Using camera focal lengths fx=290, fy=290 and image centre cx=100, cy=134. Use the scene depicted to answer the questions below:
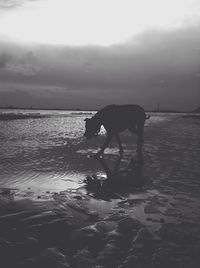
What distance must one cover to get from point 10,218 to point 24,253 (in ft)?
3.73

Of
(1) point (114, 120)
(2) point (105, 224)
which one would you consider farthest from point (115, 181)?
(1) point (114, 120)

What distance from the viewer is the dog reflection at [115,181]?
5898 millimetres

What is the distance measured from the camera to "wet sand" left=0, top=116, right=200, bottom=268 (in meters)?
3.13

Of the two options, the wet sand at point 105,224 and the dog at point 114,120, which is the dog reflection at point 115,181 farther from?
the dog at point 114,120

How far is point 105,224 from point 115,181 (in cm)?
292

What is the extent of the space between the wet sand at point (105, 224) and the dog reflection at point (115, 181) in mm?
21

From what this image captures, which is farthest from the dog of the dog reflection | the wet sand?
the wet sand

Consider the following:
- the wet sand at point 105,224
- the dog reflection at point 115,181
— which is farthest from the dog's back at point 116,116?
the wet sand at point 105,224

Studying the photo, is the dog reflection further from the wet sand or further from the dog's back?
the dog's back

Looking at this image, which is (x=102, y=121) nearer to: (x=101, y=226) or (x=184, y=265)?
(x=101, y=226)

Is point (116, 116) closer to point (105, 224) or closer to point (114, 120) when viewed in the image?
point (114, 120)

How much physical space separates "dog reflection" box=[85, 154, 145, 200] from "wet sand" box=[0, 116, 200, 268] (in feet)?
0.07

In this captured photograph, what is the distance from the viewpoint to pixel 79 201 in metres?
5.22

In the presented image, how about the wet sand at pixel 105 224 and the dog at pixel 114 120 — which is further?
the dog at pixel 114 120
